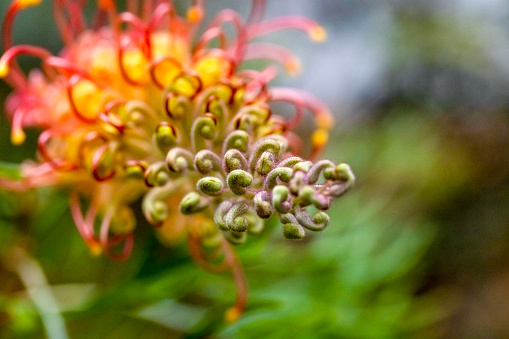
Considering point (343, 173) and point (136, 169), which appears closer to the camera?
point (343, 173)

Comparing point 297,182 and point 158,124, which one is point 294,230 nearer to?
point 297,182

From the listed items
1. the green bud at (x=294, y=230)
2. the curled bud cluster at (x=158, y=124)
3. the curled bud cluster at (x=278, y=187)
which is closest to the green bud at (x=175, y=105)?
the curled bud cluster at (x=158, y=124)

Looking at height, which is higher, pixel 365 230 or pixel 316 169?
pixel 365 230

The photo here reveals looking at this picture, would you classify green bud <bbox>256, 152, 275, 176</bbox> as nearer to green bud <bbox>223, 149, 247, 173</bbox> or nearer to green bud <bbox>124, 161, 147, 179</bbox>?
green bud <bbox>223, 149, 247, 173</bbox>

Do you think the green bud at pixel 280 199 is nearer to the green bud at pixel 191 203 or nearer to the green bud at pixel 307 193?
the green bud at pixel 307 193

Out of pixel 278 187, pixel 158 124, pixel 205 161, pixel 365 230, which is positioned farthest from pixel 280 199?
pixel 365 230

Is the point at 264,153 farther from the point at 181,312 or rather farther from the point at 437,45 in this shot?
the point at 437,45

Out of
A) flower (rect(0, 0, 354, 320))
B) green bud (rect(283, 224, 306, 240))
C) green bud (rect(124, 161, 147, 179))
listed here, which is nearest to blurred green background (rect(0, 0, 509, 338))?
flower (rect(0, 0, 354, 320))
